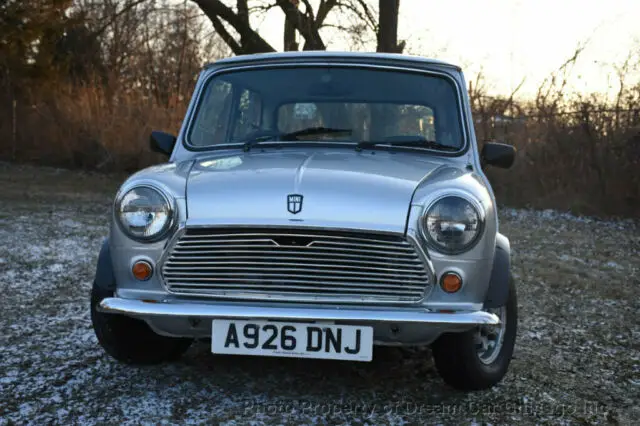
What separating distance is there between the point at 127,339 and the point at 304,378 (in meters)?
0.88

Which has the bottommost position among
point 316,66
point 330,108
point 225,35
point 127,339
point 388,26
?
point 127,339

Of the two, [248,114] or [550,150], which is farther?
[550,150]

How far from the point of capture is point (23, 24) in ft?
55.6

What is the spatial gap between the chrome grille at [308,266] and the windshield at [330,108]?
103 cm

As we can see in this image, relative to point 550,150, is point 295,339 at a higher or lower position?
lower

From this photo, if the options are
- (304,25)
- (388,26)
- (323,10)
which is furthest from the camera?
(323,10)

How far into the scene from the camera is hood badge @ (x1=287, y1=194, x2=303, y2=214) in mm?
2699

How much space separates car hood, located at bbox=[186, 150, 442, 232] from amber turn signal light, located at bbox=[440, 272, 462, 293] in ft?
0.89

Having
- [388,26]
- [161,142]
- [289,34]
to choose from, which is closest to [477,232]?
[161,142]

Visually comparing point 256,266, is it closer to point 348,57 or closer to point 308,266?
point 308,266

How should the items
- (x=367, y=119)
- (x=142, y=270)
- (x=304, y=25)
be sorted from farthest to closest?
(x=304, y=25) → (x=367, y=119) → (x=142, y=270)

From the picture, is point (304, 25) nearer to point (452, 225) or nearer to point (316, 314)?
point (452, 225)

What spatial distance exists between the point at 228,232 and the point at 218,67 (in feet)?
5.28

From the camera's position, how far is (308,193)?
2740 mm
